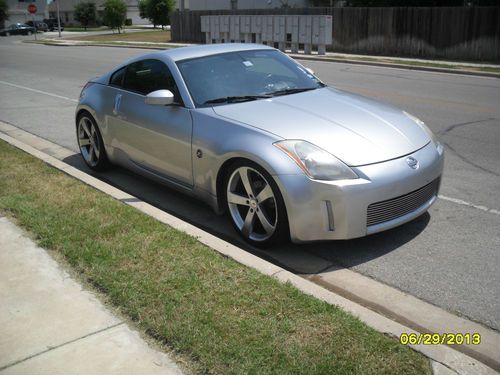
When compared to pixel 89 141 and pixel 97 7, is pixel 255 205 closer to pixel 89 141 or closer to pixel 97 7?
pixel 89 141

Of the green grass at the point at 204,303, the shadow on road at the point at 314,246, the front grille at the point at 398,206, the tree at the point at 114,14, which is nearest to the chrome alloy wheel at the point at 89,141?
the shadow on road at the point at 314,246

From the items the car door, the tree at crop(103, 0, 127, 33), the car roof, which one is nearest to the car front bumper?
the car door

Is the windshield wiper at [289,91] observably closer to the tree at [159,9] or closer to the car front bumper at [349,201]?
the car front bumper at [349,201]

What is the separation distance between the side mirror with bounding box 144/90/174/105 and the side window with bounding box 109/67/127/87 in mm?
1271

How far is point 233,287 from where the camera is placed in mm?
3490

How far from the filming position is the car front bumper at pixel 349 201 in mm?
3896

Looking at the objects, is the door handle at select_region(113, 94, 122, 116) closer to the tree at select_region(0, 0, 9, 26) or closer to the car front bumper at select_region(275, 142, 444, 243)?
the car front bumper at select_region(275, 142, 444, 243)

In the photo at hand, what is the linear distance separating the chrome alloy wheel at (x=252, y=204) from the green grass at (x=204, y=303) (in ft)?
1.68

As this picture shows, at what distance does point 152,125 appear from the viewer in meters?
5.31

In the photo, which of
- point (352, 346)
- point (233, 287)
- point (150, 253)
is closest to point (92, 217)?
point (150, 253)

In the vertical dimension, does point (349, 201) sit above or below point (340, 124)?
below

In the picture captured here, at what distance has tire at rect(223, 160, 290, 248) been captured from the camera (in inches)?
163
